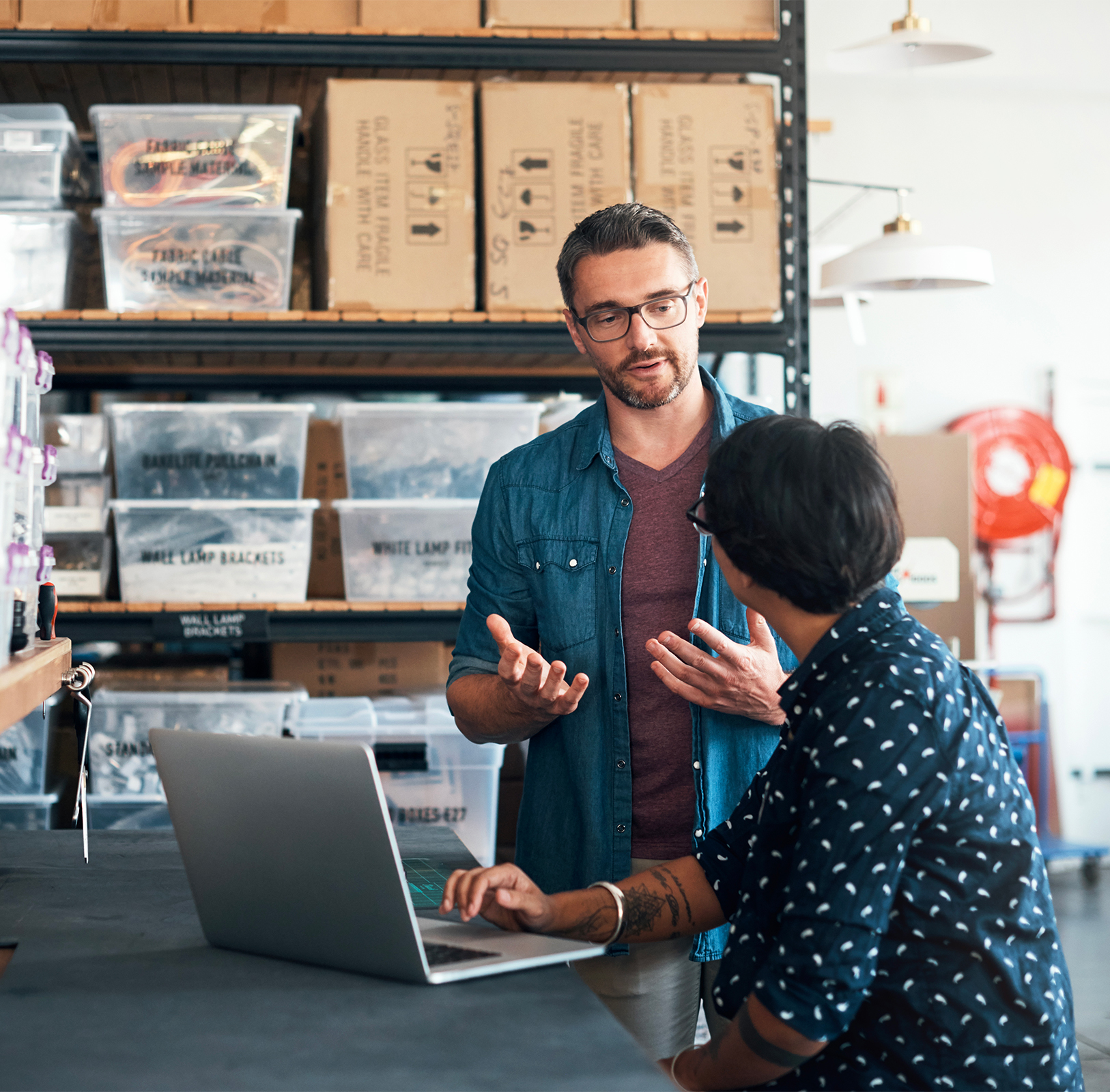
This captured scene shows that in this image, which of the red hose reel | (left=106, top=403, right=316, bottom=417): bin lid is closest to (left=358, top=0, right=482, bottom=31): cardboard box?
(left=106, top=403, right=316, bottom=417): bin lid

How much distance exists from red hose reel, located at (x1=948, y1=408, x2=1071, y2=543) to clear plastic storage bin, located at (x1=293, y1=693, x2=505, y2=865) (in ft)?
11.7

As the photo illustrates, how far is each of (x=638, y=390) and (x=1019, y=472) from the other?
4118 millimetres

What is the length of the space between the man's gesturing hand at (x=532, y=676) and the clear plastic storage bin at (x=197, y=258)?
1167 millimetres

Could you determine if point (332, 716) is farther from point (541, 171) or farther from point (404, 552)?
point (541, 171)

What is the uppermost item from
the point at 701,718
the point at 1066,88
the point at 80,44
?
the point at 1066,88

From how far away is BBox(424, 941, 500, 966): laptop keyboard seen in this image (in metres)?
1.08

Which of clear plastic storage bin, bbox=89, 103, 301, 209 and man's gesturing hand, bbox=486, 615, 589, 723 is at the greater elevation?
clear plastic storage bin, bbox=89, 103, 301, 209

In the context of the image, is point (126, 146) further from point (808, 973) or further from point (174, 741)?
point (808, 973)

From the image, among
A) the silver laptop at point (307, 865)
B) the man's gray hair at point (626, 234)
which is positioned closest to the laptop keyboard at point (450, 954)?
the silver laptop at point (307, 865)

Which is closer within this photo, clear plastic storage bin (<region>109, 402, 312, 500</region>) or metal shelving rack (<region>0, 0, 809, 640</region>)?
metal shelving rack (<region>0, 0, 809, 640</region>)

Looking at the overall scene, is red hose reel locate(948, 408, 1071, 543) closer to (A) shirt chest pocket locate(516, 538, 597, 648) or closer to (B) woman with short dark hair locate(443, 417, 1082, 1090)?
(A) shirt chest pocket locate(516, 538, 597, 648)

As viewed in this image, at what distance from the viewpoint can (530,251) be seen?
2244 mm

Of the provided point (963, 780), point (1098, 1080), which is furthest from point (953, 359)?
point (963, 780)

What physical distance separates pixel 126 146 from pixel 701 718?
1575mm
